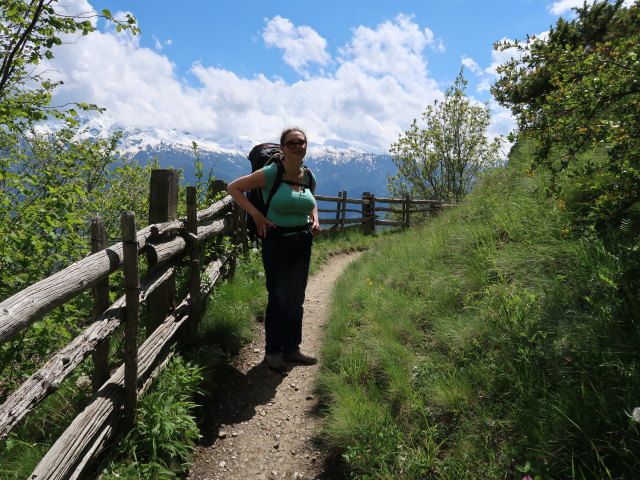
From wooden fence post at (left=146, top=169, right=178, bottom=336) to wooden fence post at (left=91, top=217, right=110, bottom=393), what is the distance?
0.95 metres

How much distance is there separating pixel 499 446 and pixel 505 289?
1.41 metres

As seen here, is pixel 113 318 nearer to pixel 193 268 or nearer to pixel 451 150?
pixel 193 268

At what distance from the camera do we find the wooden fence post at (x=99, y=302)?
2.54 meters

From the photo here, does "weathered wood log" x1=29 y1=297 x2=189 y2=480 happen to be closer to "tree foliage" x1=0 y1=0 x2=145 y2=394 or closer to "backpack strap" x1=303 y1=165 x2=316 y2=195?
"tree foliage" x1=0 y1=0 x2=145 y2=394

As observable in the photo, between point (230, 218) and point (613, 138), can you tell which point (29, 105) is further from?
point (613, 138)

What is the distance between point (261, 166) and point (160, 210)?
1.10 m

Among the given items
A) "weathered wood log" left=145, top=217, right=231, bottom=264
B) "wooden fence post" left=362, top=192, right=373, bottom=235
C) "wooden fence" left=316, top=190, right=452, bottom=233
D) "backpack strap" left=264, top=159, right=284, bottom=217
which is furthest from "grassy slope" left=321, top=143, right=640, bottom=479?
"wooden fence post" left=362, top=192, right=373, bottom=235

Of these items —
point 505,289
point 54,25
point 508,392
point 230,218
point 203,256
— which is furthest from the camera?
point 230,218

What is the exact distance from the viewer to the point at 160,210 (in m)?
3.56

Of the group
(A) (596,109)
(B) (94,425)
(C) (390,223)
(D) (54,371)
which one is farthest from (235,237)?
(C) (390,223)

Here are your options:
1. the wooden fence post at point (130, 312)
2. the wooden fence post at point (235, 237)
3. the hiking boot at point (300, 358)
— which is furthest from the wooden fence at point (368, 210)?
the wooden fence post at point (130, 312)

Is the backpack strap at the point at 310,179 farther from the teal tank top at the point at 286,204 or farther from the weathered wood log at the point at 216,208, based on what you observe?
the weathered wood log at the point at 216,208

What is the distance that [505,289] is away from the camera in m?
3.12

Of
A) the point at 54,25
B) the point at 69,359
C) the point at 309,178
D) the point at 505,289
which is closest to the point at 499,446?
the point at 505,289
